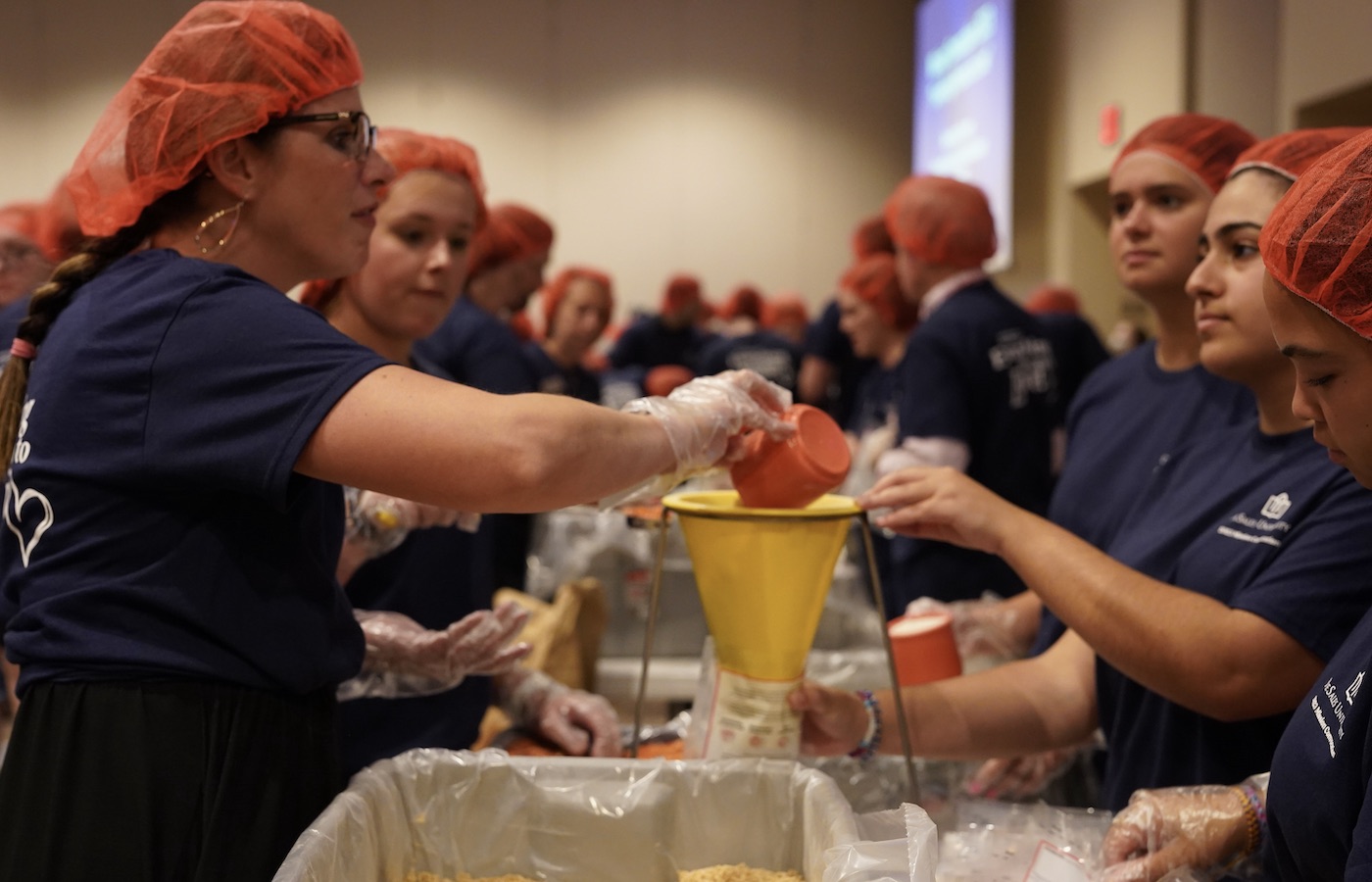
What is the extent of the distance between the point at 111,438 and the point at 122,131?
36 centimetres

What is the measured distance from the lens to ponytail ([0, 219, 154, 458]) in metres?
1.25

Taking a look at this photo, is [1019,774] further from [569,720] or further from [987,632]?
[569,720]

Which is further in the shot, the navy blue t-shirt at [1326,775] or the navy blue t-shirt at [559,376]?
the navy blue t-shirt at [559,376]

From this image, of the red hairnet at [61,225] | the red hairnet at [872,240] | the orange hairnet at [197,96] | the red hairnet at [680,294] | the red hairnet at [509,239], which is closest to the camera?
the orange hairnet at [197,96]

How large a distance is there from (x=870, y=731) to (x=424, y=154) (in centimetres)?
121

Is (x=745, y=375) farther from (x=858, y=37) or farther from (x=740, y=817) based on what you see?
(x=858, y=37)

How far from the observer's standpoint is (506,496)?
1044mm

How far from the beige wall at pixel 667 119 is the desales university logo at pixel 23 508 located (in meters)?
8.27

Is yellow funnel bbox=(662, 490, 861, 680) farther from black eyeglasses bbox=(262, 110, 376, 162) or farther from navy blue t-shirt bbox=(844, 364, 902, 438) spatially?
navy blue t-shirt bbox=(844, 364, 902, 438)

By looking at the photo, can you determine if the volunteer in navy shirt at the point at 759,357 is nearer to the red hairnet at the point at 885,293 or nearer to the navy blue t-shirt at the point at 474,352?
the red hairnet at the point at 885,293

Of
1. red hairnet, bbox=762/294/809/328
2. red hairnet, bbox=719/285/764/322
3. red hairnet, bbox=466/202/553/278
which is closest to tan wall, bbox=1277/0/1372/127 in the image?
red hairnet, bbox=466/202/553/278

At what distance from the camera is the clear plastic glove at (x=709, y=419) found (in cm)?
119

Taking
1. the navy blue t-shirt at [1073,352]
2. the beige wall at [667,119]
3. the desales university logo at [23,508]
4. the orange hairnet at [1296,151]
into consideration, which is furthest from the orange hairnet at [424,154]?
the beige wall at [667,119]

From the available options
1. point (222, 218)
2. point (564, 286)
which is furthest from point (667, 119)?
point (222, 218)
